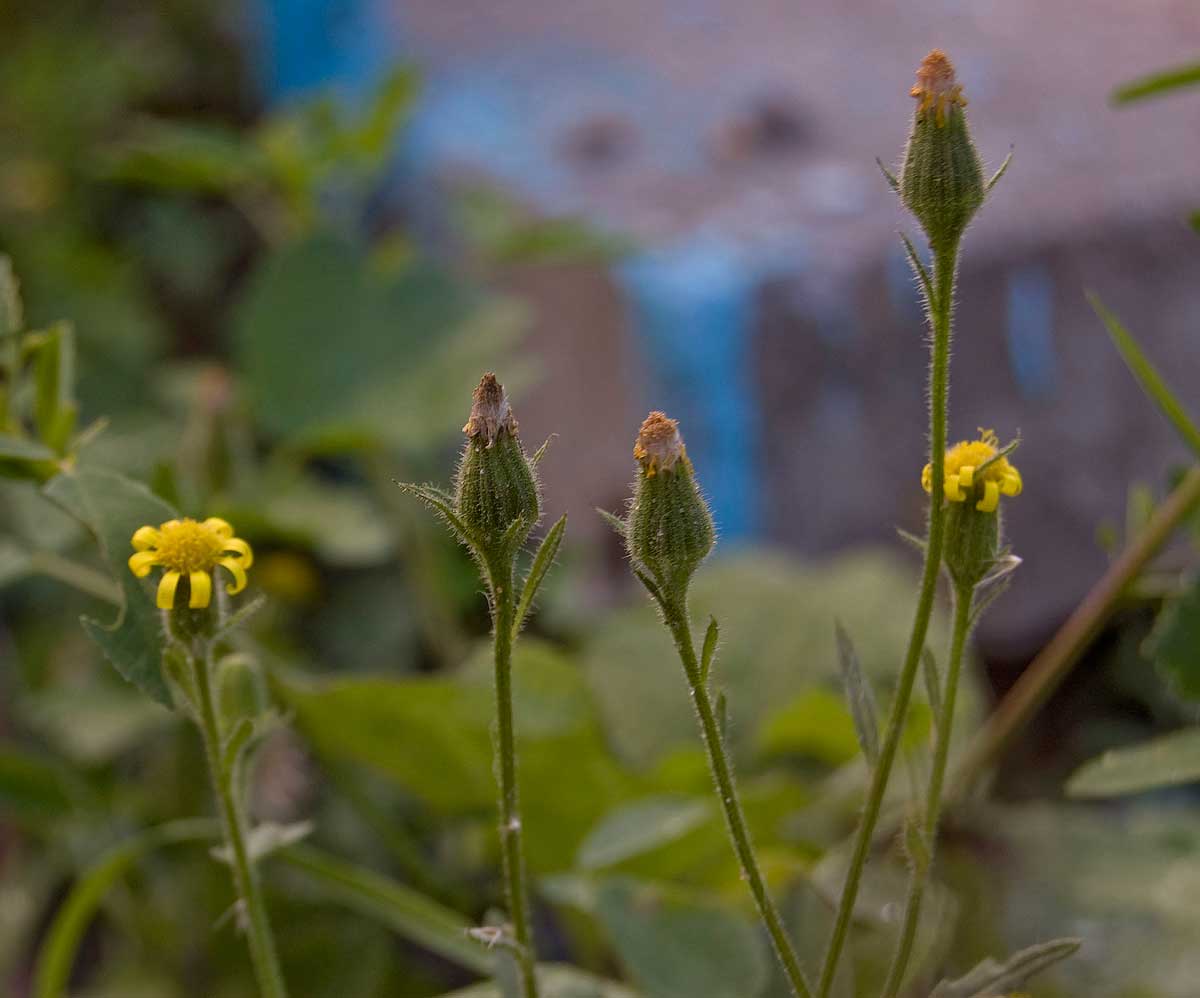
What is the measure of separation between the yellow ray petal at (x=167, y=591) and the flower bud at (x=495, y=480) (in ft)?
0.38

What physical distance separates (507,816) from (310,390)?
0.79 metres

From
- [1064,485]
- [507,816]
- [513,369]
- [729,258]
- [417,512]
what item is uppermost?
[729,258]

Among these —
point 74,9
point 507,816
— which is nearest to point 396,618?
point 507,816

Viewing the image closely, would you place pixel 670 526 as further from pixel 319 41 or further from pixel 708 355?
pixel 319 41

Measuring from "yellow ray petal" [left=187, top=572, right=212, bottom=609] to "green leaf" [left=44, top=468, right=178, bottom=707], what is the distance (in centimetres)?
4

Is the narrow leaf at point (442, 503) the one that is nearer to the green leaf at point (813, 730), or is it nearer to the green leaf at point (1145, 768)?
the green leaf at point (1145, 768)

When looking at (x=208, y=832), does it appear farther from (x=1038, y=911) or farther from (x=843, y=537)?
(x=843, y=537)

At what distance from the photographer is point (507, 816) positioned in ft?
1.59

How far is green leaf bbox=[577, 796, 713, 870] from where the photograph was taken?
736 millimetres

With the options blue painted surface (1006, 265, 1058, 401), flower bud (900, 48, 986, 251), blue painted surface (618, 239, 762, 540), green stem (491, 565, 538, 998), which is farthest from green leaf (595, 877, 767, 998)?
blue painted surface (1006, 265, 1058, 401)

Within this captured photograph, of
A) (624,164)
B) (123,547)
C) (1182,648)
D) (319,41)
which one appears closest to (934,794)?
(1182,648)

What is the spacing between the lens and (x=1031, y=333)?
5.03 feet

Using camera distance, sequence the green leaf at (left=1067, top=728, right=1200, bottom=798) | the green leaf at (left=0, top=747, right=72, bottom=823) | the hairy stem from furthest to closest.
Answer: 1. the green leaf at (left=0, top=747, right=72, bottom=823)
2. the hairy stem
3. the green leaf at (left=1067, top=728, right=1200, bottom=798)

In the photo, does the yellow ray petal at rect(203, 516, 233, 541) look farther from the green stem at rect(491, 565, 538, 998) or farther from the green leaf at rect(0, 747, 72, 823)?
the green leaf at rect(0, 747, 72, 823)
